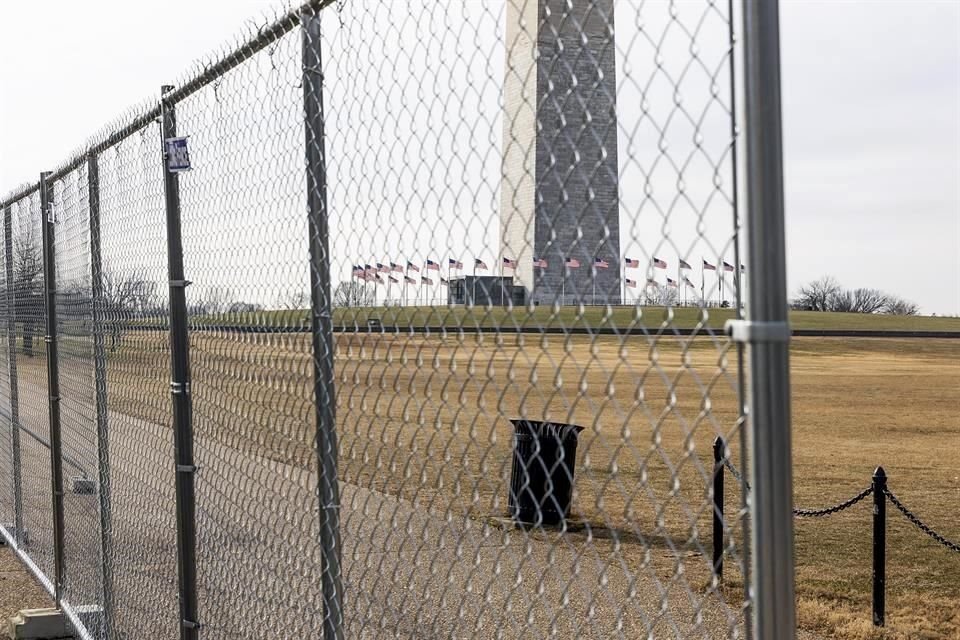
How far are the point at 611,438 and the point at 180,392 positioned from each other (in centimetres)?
1466

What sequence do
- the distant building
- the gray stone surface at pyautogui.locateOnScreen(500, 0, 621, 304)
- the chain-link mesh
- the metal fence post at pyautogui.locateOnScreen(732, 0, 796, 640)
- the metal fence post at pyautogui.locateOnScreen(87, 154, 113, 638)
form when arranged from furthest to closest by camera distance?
the chain-link mesh < the metal fence post at pyautogui.locateOnScreen(87, 154, 113, 638) < the distant building < the gray stone surface at pyautogui.locateOnScreen(500, 0, 621, 304) < the metal fence post at pyautogui.locateOnScreen(732, 0, 796, 640)

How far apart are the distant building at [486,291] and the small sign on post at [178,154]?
198cm

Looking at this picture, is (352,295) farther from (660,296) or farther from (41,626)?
(41,626)

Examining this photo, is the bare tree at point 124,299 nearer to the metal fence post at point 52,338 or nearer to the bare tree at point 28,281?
the metal fence post at point 52,338

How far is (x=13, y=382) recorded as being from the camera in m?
8.05

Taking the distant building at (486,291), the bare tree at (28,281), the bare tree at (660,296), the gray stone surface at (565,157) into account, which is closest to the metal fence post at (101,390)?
the bare tree at (28,281)

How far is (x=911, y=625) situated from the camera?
6.76 metres

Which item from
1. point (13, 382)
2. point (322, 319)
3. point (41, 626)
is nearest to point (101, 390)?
point (41, 626)

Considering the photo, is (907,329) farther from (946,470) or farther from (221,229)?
(221,229)

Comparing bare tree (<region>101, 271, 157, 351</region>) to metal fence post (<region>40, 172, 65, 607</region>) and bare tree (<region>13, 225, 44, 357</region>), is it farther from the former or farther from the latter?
bare tree (<region>13, 225, 44, 357</region>)

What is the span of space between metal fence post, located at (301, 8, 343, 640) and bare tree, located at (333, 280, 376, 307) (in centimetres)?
3

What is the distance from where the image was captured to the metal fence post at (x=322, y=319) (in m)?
2.94

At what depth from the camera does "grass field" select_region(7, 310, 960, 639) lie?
7.13 ft

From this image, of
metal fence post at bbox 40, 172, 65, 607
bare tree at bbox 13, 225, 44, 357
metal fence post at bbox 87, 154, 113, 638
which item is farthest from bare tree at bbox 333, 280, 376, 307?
bare tree at bbox 13, 225, 44, 357
